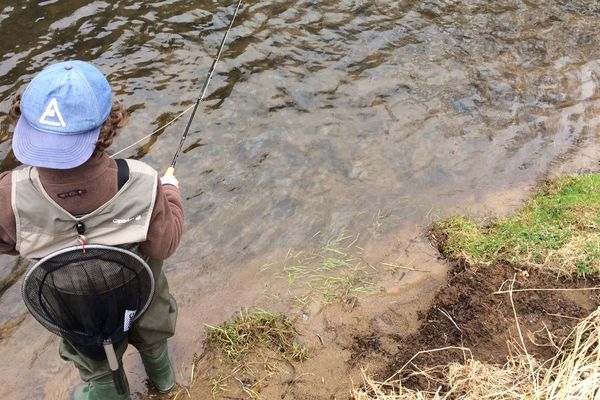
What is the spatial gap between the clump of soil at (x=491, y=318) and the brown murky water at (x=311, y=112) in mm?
1177

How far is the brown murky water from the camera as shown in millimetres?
5168

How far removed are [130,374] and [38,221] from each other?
199cm

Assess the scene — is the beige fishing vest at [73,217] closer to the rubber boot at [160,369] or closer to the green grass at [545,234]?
the rubber boot at [160,369]

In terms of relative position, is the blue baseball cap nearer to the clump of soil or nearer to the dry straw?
the dry straw

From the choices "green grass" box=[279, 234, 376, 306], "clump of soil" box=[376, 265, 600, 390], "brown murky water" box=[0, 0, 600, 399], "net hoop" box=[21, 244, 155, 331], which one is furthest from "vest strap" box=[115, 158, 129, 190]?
"green grass" box=[279, 234, 376, 306]

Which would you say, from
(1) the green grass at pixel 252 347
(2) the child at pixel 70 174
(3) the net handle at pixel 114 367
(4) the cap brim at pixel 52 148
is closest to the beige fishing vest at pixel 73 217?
(2) the child at pixel 70 174

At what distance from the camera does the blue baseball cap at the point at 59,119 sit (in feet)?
7.52

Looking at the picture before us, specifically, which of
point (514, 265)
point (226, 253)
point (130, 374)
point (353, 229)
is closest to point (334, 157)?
point (353, 229)

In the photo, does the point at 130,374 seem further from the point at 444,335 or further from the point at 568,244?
the point at 568,244

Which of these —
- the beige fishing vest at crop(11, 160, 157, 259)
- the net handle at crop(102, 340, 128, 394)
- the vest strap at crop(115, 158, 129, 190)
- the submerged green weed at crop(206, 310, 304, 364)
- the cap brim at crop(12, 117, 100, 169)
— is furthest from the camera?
the submerged green weed at crop(206, 310, 304, 364)

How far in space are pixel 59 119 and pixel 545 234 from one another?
382 centimetres

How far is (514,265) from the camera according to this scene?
4395mm

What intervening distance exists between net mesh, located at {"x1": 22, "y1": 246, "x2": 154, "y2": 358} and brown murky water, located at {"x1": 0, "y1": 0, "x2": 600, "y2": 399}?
4.61 feet

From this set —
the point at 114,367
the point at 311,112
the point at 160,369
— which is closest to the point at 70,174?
the point at 114,367
